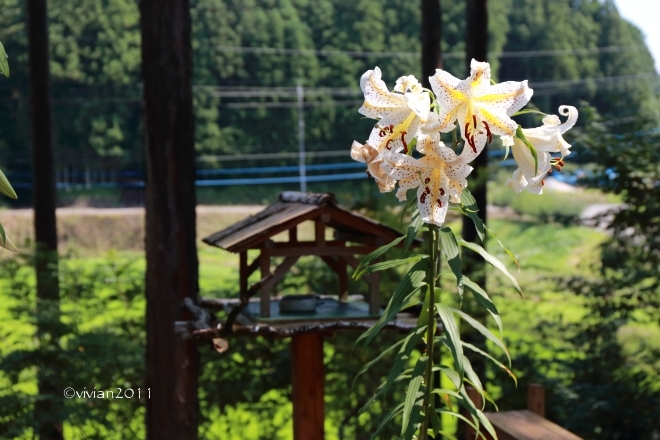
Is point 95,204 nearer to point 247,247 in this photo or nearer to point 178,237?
point 178,237

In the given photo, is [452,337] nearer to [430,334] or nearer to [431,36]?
[430,334]

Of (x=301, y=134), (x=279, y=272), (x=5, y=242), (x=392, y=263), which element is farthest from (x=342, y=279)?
(x=301, y=134)

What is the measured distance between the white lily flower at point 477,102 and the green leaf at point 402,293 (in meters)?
0.27

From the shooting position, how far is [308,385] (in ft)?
8.37

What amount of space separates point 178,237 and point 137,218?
1008 cm

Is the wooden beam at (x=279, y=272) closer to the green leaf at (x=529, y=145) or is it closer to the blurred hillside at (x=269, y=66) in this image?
the green leaf at (x=529, y=145)

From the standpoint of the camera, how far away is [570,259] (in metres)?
13.1

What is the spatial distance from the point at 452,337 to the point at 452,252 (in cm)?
14

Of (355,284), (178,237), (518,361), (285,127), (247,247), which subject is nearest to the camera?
(247,247)

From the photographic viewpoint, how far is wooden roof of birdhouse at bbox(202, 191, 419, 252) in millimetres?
2420

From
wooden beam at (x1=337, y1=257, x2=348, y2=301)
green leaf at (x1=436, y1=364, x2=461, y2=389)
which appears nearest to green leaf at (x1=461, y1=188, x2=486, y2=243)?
green leaf at (x1=436, y1=364, x2=461, y2=389)

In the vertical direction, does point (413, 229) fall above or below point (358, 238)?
above

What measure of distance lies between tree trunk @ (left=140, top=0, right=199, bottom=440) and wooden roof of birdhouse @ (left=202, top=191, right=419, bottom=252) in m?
0.64

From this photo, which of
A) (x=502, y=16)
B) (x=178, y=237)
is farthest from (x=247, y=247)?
(x=502, y=16)
